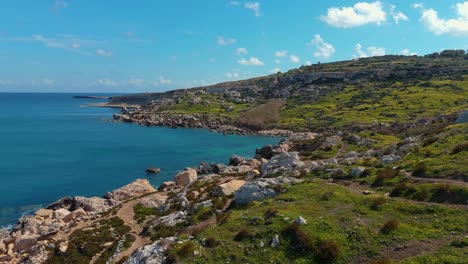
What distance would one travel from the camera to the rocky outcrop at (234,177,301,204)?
3541cm

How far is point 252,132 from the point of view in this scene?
6565 inches

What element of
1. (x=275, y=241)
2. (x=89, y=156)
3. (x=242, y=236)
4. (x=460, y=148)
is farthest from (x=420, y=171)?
(x=89, y=156)

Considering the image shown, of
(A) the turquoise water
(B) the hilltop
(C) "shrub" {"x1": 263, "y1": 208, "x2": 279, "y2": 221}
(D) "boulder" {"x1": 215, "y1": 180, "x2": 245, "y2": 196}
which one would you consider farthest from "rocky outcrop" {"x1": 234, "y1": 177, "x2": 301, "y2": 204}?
(A) the turquoise water

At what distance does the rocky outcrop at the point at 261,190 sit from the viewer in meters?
35.4

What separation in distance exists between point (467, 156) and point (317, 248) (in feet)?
73.6

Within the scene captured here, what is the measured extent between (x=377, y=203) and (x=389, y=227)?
446 cm

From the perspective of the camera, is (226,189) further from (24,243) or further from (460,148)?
(460,148)

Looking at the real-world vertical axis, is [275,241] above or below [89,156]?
above

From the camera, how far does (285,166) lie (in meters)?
48.5

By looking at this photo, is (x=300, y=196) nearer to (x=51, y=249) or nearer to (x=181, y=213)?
(x=181, y=213)

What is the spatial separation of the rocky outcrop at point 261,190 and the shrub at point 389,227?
1276 cm

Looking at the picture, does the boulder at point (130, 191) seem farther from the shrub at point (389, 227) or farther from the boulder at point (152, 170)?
the shrub at point (389, 227)

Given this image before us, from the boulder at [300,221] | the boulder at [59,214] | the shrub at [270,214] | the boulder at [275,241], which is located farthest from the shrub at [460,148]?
the boulder at [59,214]

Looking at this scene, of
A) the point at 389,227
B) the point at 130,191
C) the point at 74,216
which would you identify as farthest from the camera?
the point at 130,191
